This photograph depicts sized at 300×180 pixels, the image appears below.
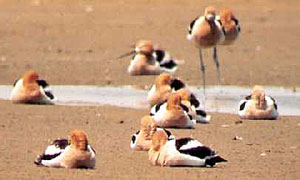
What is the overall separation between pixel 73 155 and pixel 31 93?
202 inches

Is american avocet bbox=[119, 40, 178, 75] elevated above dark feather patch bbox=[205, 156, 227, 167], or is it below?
above

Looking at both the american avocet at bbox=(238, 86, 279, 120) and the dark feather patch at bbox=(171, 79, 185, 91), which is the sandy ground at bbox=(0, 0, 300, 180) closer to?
the american avocet at bbox=(238, 86, 279, 120)

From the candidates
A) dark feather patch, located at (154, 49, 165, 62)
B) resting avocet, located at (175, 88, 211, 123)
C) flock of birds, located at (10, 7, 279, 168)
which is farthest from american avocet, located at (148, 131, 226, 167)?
dark feather patch, located at (154, 49, 165, 62)

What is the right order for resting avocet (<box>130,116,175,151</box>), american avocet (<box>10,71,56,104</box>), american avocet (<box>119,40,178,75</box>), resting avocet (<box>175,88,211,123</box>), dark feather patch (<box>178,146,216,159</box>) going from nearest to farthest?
dark feather patch (<box>178,146,216,159</box>), resting avocet (<box>130,116,175,151</box>), resting avocet (<box>175,88,211,123</box>), american avocet (<box>10,71,56,104</box>), american avocet (<box>119,40,178,75</box>)

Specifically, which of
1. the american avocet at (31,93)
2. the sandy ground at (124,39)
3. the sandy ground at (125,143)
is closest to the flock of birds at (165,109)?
the american avocet at (31,93)

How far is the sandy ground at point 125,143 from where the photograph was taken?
10234mm

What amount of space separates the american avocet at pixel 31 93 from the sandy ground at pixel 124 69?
6.4 inches

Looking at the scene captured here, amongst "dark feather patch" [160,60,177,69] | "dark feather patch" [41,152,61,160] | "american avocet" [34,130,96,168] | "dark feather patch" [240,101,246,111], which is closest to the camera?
"american avocet" [34,130,96,168]

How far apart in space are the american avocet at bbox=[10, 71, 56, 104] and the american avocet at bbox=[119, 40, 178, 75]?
13.6 ft

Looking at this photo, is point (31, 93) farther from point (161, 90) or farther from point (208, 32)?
point (208, 32)

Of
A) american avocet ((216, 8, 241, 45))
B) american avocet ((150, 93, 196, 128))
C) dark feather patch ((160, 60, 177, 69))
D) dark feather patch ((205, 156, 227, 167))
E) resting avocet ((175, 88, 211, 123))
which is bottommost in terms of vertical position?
dark feather patch ((205, 156, 227, 167))

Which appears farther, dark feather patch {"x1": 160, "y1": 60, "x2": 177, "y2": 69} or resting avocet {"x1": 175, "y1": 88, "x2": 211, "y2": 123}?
dark feather patch {"x1": 160, "y1": 60, "x2": 177, "y2": 69}

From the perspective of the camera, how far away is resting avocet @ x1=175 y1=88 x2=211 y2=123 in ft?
45.9

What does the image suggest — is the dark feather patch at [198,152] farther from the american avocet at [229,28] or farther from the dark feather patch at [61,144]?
the american avocet at [229,28]
